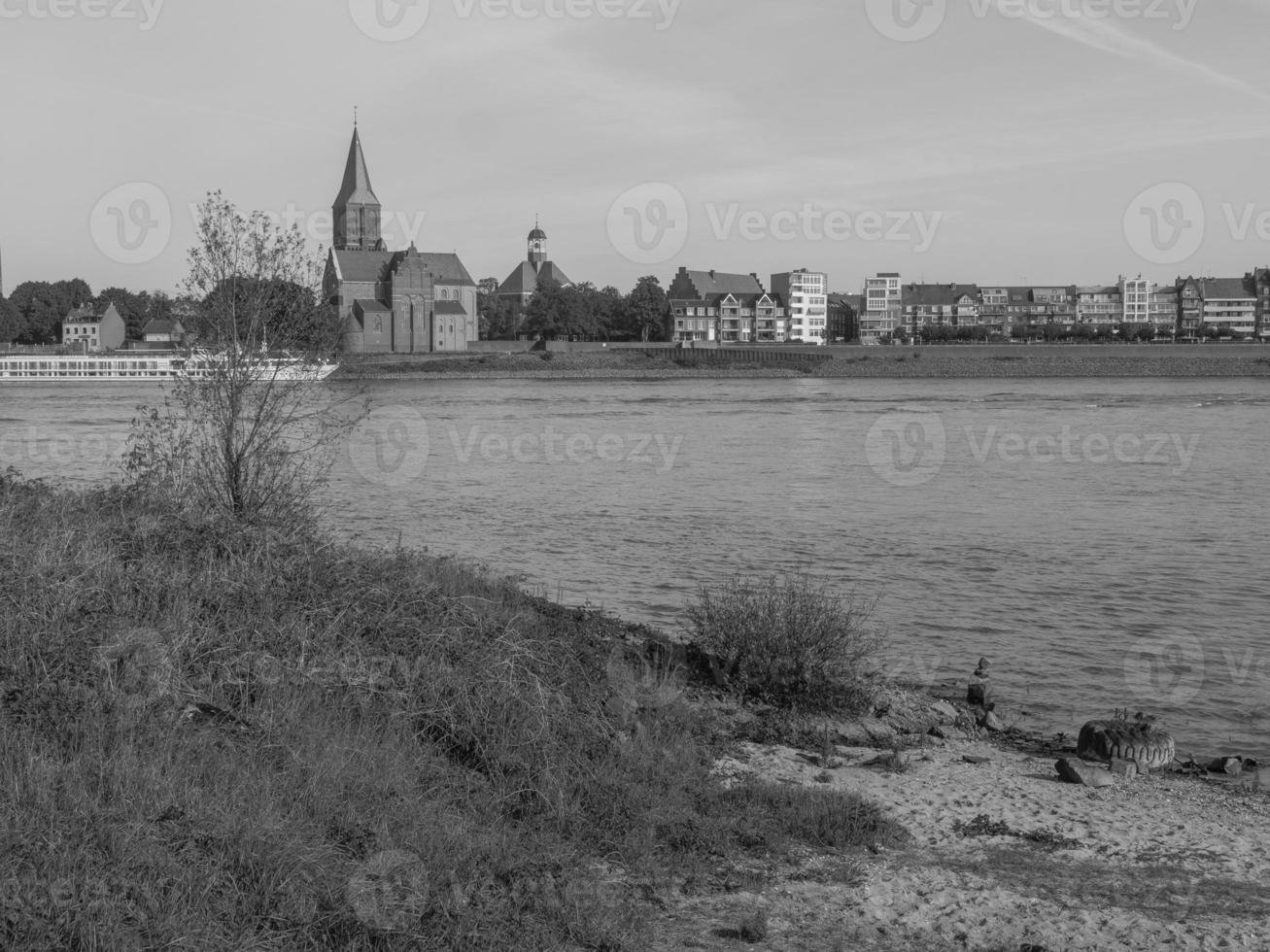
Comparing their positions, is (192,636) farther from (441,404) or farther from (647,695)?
(441,404)

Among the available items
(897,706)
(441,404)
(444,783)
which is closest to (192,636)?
(444,783)

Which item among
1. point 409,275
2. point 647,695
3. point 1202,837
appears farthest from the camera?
point 409,275

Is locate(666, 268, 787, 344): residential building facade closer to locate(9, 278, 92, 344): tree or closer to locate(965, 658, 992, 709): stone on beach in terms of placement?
locate(9, 278, 92, 344): tree

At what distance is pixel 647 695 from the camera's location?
994cm

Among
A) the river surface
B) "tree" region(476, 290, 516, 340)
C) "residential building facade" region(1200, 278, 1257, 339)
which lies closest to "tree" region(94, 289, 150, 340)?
"tree" region(476, 290, 516, 340)

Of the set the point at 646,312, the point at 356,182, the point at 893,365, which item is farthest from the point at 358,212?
the point at 893,365

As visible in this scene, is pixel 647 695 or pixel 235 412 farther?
pixel 235 412

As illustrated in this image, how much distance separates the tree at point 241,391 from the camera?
12.9 metres

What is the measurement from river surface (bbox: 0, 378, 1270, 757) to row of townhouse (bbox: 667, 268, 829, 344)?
114m

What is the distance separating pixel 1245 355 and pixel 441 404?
9190 centimetres

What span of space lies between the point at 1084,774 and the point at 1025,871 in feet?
7.28

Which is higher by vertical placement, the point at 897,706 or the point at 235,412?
the point at 235,412

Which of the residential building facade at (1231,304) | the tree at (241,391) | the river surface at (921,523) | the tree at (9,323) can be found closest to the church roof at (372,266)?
the tree at (9,323)

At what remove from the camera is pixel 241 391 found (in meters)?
12.9
